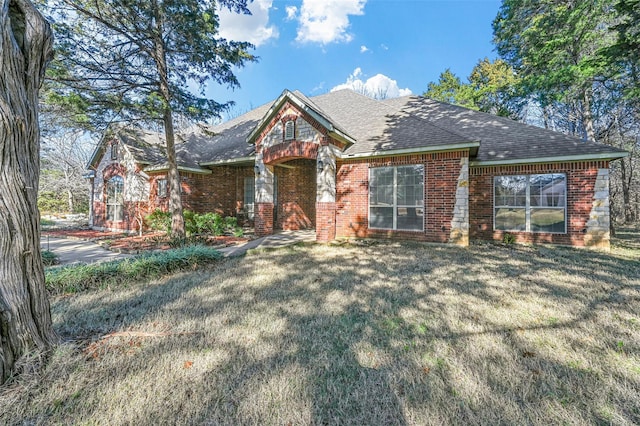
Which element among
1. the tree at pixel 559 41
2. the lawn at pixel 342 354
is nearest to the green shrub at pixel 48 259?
the lawn at pixel 342 354

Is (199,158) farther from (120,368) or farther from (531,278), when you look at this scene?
(531,278)

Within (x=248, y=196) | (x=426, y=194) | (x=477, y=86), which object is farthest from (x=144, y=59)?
(x=477, y=86)

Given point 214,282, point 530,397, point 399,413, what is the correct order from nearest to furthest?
point 399,413 < point 530,397 < point 214,282

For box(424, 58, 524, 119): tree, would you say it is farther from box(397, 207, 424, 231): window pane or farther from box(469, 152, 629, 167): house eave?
box(397, 207, 424, 231): window pane

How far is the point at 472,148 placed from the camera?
8656 millimetres

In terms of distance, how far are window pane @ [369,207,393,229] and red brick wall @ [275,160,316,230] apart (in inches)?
178

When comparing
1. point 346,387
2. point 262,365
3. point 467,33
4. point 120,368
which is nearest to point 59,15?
point 120,368

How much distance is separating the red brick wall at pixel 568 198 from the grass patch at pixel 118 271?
9705 millimetres

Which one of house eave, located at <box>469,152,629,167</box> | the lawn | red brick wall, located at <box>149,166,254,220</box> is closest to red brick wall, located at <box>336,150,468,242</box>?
A: house eave, located at <box>469,152,629,167</box>

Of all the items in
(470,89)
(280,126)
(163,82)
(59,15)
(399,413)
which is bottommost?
(399,413)

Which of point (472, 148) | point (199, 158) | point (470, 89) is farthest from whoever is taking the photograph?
point (470, 89)

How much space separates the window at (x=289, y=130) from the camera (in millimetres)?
10219

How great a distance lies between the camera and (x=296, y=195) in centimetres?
1378

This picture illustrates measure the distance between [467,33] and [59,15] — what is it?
65.0ft
